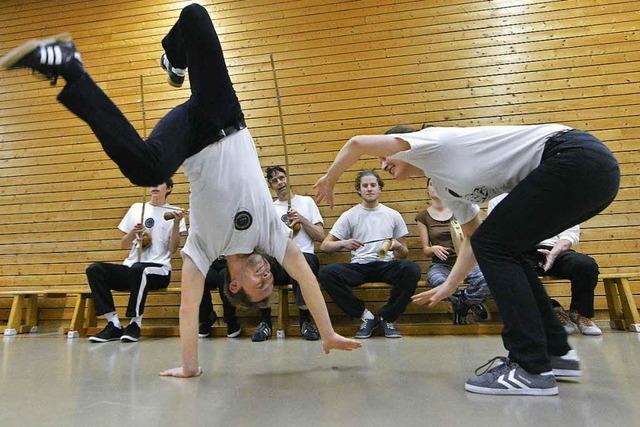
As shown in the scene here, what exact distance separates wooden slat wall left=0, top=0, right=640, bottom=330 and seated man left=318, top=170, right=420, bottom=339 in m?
0.35

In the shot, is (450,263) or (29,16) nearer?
(450,263)

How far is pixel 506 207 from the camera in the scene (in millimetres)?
1701

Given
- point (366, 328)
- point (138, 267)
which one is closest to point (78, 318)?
point (138, 267)

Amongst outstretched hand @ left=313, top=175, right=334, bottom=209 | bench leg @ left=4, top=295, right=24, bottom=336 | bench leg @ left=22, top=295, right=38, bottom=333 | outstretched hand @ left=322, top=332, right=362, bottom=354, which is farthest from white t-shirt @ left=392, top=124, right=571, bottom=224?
bench leg @ left=22, top=295, right=38, bottom=333

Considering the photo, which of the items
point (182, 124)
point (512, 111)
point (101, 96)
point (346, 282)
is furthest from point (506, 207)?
point (512, 111)

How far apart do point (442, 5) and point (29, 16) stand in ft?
16.8

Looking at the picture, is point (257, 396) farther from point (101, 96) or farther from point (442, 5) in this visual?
point (442, 5)

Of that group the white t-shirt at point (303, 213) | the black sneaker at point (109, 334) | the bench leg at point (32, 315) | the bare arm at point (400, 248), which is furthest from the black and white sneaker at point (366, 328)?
the bench leg at point (32, 315)

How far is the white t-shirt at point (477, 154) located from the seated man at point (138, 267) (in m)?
2.46

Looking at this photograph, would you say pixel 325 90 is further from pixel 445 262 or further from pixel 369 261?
pixel 445 262

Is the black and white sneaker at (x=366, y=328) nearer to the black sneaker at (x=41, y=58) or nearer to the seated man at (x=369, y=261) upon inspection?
the seated man at (x=369, y=261)

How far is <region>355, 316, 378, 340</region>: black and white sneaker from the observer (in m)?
3.56

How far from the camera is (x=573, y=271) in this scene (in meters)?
3.48

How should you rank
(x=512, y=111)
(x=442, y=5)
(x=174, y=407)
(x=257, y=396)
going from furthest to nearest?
(x=442, y=5), (x=512, y=111), (x=257, y=396), (x=174, y=407)
